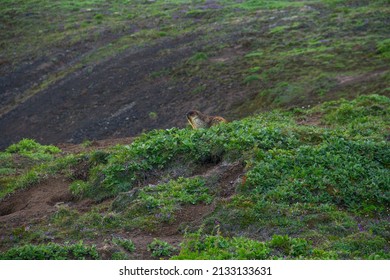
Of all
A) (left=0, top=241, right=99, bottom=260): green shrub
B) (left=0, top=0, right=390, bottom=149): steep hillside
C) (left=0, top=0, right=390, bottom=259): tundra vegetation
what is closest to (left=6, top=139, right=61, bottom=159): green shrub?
(left=0, top=0, right=390, bottom=259): tundra vegetation

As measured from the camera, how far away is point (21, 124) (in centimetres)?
2192

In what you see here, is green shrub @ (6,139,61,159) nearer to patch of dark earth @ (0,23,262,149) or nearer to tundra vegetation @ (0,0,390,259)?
tundra vegetation @ (0,0,390,259)

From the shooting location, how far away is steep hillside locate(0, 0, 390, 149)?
739 inches

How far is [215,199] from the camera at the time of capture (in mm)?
8695

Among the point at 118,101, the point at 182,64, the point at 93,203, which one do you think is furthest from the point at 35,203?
the point at 182,64

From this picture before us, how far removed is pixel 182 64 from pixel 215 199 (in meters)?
15.4

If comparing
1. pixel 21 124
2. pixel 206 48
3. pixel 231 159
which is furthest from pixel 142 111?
pixel 231 159

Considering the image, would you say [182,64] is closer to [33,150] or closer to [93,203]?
[33,150]

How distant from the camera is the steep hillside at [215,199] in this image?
7.32 metres

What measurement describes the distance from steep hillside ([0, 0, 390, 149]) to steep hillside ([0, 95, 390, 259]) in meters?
6.78

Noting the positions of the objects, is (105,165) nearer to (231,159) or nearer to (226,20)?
(231,159)

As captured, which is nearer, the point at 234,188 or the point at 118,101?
the point at 234,188

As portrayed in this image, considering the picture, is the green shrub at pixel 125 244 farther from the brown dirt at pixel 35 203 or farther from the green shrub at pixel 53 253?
the brown dirt at pixel 35 203

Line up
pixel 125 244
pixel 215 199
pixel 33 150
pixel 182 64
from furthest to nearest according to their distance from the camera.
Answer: pixel 182 64
pixel 33 150
pixel 215 199
pixel 125 244
